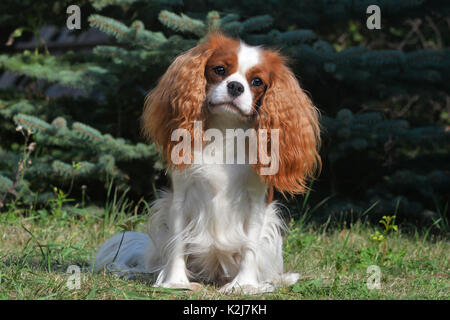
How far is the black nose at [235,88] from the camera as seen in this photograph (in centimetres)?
251

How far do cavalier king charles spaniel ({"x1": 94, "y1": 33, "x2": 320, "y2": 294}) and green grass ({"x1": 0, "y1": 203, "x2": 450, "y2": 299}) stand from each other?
189mm

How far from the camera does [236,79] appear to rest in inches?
99.7

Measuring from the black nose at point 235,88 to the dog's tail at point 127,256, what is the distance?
99 cm

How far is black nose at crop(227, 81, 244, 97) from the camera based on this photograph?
8.24 feet

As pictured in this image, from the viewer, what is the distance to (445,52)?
4.59 meters

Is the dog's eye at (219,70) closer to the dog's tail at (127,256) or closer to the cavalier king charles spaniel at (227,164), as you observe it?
the cavalier king charles spaniel at (227,164)

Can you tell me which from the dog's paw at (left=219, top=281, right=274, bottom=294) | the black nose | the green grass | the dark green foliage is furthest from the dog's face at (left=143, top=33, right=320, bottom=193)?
the dark green foliage

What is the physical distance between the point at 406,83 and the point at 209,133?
2.68 meters

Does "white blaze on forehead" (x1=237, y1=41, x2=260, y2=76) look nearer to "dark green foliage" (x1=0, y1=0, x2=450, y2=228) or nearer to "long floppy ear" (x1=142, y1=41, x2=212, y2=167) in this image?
"long floppy ear" (x1=142, y1=41, x2=212, y2=167)

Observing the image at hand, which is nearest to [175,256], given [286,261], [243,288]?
[243,288]

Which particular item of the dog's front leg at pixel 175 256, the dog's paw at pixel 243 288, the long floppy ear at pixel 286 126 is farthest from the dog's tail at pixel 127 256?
the long floppy ear at pixel 286 126

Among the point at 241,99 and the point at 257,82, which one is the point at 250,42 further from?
the point at 241,99
